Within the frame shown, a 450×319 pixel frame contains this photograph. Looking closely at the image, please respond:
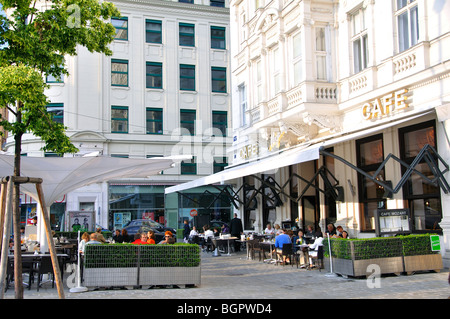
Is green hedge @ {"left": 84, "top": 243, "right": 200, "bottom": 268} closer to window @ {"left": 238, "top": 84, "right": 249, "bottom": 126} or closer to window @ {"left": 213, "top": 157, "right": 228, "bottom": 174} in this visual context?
window @ {"left": 238, "top": 84, "right": 249, "bottom": 126}

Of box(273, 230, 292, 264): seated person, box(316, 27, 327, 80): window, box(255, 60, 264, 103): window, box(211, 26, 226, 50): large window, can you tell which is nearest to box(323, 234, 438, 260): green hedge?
box(273, 230, 292, 264): seated person

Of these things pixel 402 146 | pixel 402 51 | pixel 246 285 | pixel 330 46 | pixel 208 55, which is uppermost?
pixel 208 55

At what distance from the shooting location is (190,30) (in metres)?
38.1

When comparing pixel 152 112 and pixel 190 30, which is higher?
pixel 190 30

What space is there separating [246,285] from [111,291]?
3.19 meters

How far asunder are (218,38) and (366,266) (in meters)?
29.2

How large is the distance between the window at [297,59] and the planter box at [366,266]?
8.92 m

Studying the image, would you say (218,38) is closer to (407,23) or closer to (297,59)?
(297,59)

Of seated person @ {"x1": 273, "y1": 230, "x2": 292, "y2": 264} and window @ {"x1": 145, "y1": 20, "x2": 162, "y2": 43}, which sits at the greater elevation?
window @ {"x1": 145, "y1": 20, "x2": 162, "y2": 43}

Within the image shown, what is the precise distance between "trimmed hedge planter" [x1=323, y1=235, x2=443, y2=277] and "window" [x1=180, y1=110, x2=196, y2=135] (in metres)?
25.1

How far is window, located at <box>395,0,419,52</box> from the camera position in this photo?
14867 mm


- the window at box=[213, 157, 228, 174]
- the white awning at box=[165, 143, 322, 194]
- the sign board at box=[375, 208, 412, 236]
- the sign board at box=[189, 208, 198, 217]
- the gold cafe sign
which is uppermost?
the window at box=[213, 157, 228, 174]
